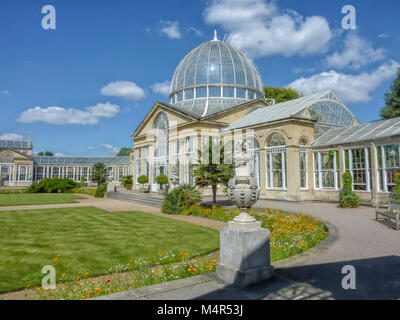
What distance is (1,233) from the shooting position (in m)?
9.49

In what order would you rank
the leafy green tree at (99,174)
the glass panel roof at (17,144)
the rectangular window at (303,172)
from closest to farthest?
the rectangular window at (303,172) → the leafy green tree at (99,174) → the glass panel roof at (17,144)

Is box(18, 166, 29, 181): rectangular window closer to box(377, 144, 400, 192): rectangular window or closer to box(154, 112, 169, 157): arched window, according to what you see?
box(154, 112, 169, 157): arched window

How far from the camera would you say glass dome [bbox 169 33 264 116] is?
30.3 meters

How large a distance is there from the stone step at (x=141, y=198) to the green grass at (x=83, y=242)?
20.7 ft

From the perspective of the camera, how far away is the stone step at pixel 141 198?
64.2ft

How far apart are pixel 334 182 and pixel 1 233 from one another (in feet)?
60.0

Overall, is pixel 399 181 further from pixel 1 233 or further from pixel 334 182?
pixel 1 233

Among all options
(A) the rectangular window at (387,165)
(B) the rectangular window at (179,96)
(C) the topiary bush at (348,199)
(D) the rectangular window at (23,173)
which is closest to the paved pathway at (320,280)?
(C) the topiary bush at (348,199)

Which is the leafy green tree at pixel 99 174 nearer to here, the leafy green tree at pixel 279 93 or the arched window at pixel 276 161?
the arched window at pixel 276 161

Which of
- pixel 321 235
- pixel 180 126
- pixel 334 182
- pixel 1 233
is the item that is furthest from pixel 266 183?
pixel 1 233

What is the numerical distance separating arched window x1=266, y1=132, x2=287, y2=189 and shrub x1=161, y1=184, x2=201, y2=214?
721cm

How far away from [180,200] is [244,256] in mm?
11164

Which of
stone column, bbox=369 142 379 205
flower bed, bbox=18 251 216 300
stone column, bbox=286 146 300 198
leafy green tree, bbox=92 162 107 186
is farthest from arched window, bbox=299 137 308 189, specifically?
leafy green tree, bbox=92 162 107 186

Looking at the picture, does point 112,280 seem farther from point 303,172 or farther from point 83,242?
point 303,172
